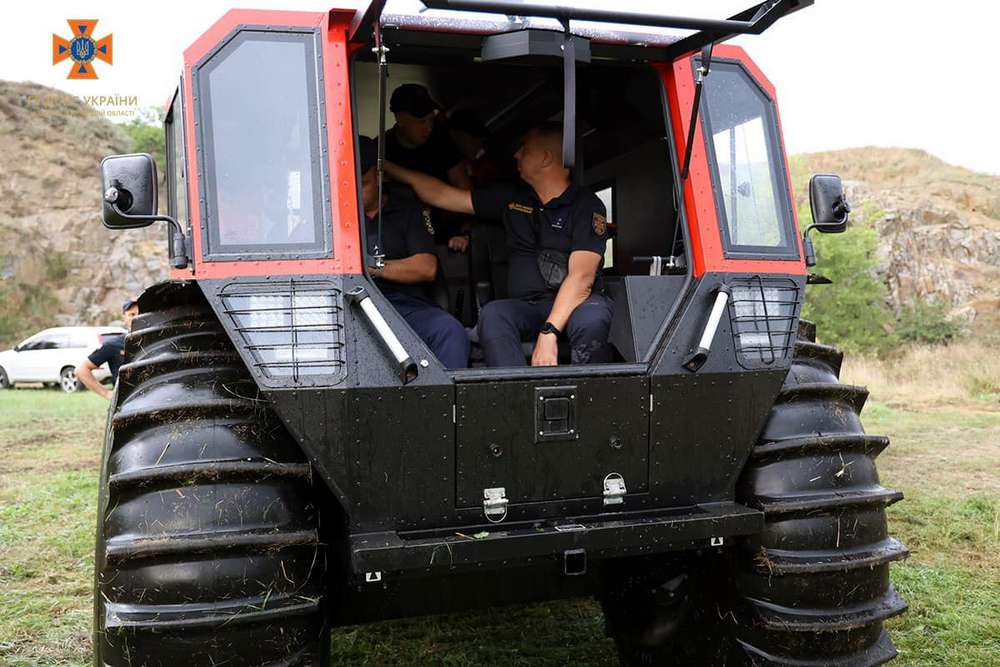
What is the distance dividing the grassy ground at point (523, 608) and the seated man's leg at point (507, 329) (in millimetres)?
1473

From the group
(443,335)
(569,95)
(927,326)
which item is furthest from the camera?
(927,326)

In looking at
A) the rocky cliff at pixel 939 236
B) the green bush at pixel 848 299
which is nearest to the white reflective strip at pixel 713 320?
the green bush at pixel 848 299

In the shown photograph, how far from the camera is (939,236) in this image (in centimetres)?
3703

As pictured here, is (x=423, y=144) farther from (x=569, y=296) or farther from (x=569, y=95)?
(x=569, y=95)

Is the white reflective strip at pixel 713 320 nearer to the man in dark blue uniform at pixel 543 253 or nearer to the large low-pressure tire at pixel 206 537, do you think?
the man in dark blue uniform at pixel 543 253

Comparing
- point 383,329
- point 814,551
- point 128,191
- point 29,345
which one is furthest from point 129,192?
point 29,345

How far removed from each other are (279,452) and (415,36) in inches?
59.4

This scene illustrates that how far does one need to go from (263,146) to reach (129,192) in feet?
1.53

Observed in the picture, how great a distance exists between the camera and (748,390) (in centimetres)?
328

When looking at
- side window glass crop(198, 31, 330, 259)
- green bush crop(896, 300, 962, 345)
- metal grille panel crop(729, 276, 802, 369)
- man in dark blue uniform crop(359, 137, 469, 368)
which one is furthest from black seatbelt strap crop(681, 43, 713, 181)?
green bush crop(896, 300, 962, 345)

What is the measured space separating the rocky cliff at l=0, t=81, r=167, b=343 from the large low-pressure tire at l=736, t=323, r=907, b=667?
30.9 m

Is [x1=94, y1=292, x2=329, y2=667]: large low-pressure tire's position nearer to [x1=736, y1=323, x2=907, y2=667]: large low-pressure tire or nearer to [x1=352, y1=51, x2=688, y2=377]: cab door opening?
[x1=352, y1=51, x2=688, y2=377]: cab door opening

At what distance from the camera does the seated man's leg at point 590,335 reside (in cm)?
Result: 364

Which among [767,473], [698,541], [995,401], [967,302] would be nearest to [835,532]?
[767,473]
